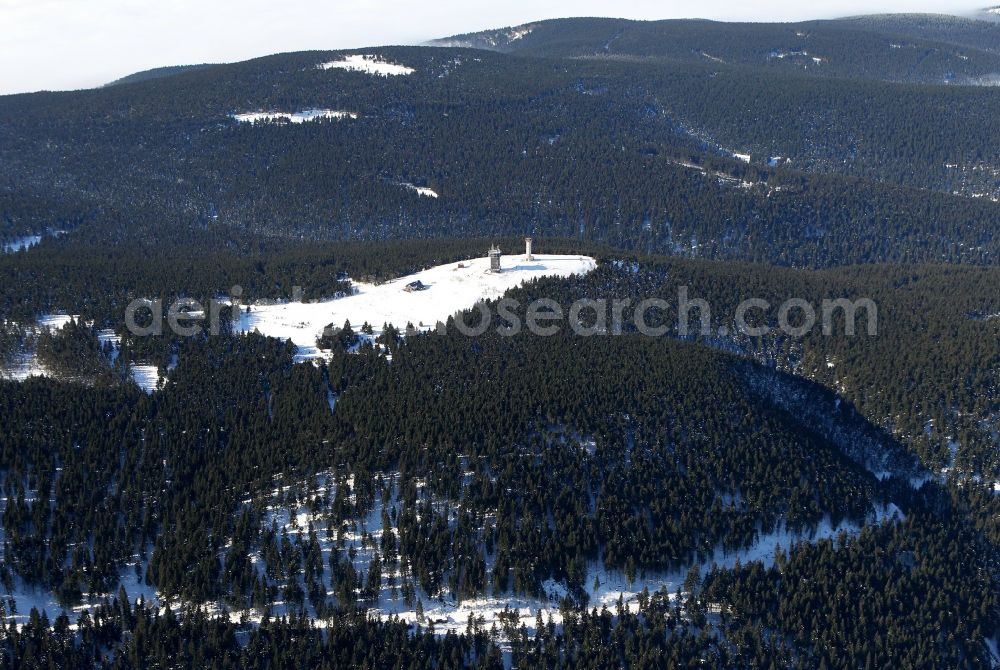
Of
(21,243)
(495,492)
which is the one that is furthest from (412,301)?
(21,243)

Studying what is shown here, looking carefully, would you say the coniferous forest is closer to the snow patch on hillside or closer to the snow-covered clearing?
the snow patch on hillside

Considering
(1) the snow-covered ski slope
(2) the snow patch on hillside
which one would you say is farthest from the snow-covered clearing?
(2) the snow patch on hillside

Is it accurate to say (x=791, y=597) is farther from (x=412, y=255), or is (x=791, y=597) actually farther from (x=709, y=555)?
(x=412, y=255)

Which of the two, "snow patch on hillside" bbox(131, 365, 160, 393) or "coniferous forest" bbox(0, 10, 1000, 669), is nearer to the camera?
"coniferous forest" bbox(0, 10, 1000, 669)

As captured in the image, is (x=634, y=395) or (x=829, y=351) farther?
(x=829, y=351)

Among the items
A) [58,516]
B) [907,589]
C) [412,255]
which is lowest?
[907,589]

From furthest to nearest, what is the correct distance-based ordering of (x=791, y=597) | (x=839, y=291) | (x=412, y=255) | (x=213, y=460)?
(x=412, y=255), (x=839, y=291), (x=213, y=460), (x=791, y=597)

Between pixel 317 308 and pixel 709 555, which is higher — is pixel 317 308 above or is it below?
above

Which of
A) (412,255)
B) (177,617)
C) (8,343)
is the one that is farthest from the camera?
(412,255)

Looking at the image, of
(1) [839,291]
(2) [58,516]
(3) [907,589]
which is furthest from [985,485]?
(2) [58,516]
